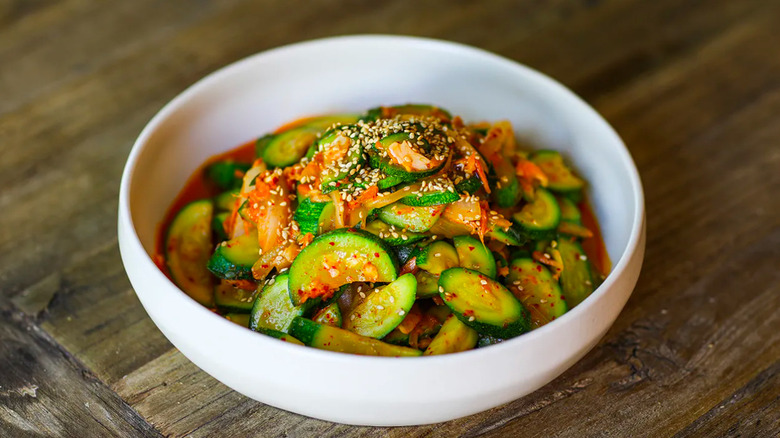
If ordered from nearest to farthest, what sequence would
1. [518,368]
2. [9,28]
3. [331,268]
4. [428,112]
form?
[518,368], [331,268], [428,112], [9,28]

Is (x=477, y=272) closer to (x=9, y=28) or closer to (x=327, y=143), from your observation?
(x=327, y=143)

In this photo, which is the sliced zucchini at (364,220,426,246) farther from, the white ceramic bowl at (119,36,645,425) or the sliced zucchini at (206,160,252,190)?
the sliced zucchini at (206,160,252,190)

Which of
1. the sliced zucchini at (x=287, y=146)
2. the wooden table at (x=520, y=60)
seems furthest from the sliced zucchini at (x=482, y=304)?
the sliced zucchini at (x=287, y=146)

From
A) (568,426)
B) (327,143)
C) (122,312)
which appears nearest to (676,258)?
(568,426)

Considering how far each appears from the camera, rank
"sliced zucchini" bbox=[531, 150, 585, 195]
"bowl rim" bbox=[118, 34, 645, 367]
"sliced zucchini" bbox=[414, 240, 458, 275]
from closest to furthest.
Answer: "bowl rim" bbox=[118, 34, 645, 367]
"sliced zucchini" bbox=[414, 240, 458, 275]
"sliced zucchini" bbox=[531, 150, 585, 195]

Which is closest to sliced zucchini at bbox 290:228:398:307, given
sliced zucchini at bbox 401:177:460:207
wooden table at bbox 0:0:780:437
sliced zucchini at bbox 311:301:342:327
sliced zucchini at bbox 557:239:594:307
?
sliced zucchini at bbox 311:301:342:327

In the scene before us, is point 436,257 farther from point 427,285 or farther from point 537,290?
point 537,290
